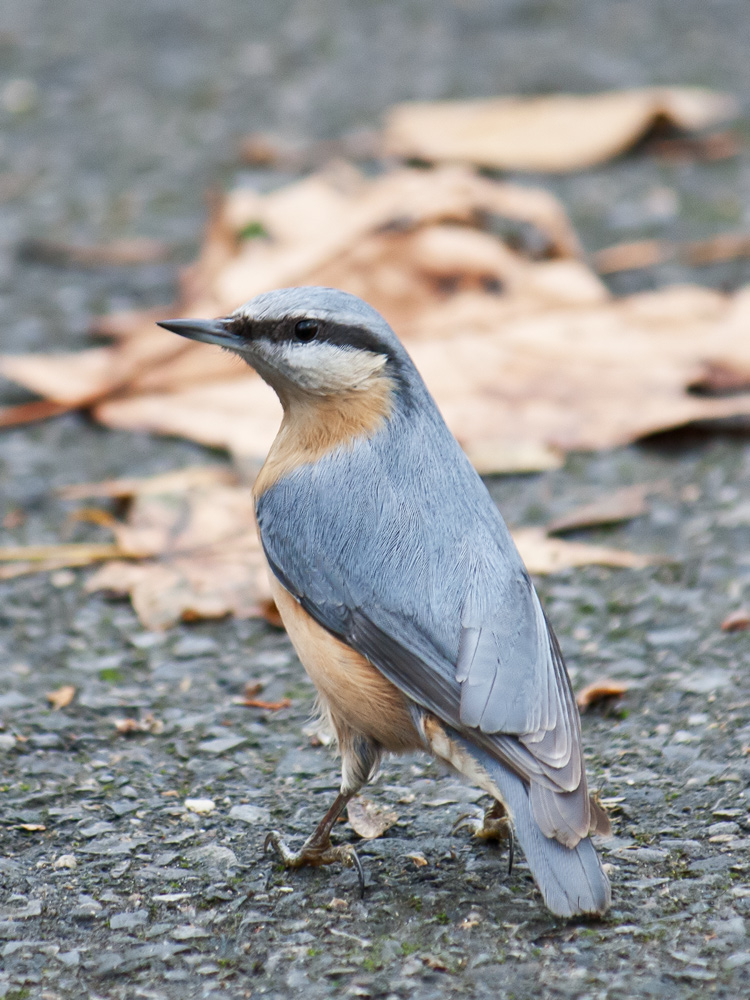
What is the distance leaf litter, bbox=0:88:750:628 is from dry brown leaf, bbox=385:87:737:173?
0.76m

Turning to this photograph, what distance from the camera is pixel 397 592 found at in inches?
108

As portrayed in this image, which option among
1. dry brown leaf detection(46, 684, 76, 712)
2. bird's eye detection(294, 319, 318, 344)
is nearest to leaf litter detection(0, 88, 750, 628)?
dry brown leaf detection(46, 684, 76, 712)

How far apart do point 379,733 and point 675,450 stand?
7.29ft

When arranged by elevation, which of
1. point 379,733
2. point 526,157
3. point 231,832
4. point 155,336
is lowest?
point 231,832

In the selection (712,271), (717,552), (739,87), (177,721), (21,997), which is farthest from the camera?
(739,87)

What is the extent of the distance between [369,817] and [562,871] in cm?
72

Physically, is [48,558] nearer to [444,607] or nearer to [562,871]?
[444,607]

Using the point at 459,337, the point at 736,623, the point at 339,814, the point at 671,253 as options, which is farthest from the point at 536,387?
the point at 339,814

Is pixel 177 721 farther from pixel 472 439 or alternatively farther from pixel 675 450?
pixel 675 450

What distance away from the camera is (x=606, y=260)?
596cm

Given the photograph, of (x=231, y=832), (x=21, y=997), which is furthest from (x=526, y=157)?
(x=21, y=997)

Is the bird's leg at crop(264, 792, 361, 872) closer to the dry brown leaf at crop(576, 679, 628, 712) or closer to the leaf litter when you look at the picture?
the dry brown leaf at crop(576, 679, 628, 712)

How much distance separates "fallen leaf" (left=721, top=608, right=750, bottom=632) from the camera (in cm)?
365

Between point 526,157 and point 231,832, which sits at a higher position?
point 526,157
